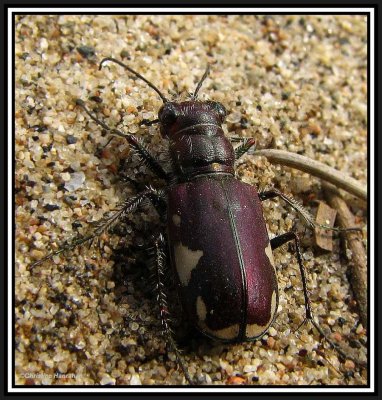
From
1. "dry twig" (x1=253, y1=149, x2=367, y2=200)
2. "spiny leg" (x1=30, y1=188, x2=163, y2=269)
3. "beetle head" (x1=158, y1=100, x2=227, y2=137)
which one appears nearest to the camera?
"spiny leg" (x1=30, y1=188, x2=163, y2=269)

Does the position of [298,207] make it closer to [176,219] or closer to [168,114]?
[176,219]

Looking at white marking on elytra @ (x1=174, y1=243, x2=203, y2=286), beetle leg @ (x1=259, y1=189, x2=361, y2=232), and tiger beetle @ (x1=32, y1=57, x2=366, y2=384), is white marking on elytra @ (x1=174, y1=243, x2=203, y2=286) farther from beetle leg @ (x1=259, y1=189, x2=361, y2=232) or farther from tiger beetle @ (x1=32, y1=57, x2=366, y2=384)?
beetle leg @ (x1=259, y1=189, x2=361, y2=232)

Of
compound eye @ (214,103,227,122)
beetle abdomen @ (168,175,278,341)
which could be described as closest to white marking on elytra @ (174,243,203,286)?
beetle abdomen @ (168,175,278,341)

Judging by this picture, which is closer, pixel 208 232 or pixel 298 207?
pixel 208 232

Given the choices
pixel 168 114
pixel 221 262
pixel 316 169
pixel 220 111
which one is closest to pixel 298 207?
pixel 316 169

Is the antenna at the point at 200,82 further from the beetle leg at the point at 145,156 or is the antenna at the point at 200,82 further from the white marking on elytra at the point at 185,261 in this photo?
the white marking on elytra at the point at 185,261

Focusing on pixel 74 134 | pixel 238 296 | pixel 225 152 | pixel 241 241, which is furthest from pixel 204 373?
pixel 74 134
